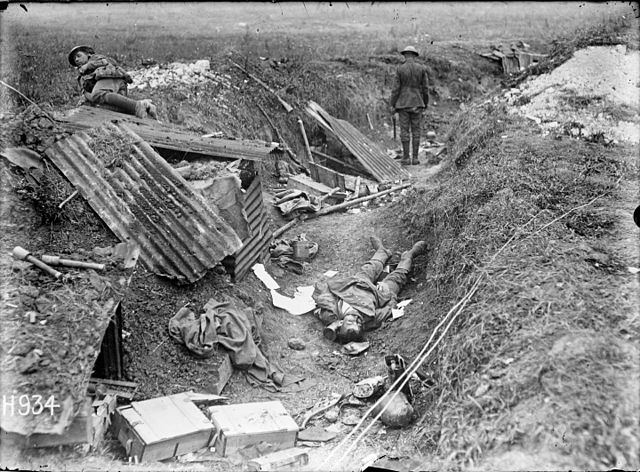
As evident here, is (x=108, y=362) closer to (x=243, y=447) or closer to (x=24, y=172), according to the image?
(x=243, y=447)

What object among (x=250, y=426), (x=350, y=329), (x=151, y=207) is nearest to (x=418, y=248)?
(x=350, y=329)

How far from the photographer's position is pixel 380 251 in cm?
808

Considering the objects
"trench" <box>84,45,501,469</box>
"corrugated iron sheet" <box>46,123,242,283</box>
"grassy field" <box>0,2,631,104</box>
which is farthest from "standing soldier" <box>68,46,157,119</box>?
"corrugated iron sheet" <box>46,123,242,283</box>

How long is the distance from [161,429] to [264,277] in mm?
3139

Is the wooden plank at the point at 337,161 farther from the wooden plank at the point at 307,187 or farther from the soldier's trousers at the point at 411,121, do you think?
the soldier's trousers at the point at 411,121

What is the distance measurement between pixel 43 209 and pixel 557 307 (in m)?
4.35

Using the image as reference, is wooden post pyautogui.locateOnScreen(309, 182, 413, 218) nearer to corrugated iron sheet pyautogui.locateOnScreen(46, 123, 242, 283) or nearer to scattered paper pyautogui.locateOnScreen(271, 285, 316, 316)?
scattered paper pyautogui.locateOnScreen(271, 285, 316, 316)

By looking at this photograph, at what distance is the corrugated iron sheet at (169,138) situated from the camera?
698 cm

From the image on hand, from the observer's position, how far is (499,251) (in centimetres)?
555

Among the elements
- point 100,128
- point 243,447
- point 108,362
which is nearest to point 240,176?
point 100,128

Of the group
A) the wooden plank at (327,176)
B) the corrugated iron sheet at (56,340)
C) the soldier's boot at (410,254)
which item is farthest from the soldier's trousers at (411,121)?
the corrugated iron sheet at (56,340)

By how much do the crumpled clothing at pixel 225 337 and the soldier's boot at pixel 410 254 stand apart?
2.44m

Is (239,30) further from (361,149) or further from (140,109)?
(140,109)

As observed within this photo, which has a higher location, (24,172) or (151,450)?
(24,172)
